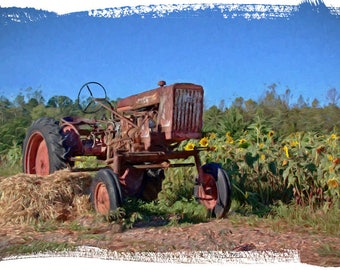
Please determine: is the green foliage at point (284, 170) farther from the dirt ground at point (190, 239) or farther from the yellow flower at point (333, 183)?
the dirt ground at point (190, 239)

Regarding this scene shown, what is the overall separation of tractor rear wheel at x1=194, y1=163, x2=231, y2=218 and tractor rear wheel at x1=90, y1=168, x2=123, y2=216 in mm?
738

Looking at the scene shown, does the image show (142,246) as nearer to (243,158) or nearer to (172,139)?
(172,139)

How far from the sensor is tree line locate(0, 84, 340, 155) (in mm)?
3241

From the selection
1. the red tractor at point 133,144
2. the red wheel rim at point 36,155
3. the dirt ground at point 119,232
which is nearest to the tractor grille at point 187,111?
the red tractor at point 133,144

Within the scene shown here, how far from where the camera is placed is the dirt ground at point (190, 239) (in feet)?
7.59

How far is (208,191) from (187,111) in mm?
670

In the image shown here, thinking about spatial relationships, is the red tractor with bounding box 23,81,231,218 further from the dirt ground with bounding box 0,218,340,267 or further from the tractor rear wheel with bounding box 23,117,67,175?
the dirt ground with bounding box 0,218,340,267

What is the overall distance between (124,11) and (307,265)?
1402 millimetres

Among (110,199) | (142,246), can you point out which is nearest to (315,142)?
(110,199)

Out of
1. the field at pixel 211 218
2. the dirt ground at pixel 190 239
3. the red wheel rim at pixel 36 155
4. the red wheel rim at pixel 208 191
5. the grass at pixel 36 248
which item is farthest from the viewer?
the red wheel rim at pixel 36 155

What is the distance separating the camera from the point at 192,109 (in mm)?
3604

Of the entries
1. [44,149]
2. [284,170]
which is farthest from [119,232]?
[284,170]

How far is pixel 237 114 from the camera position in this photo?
6.76 metres

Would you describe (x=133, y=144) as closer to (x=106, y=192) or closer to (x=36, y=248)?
(x=106, y=192)
